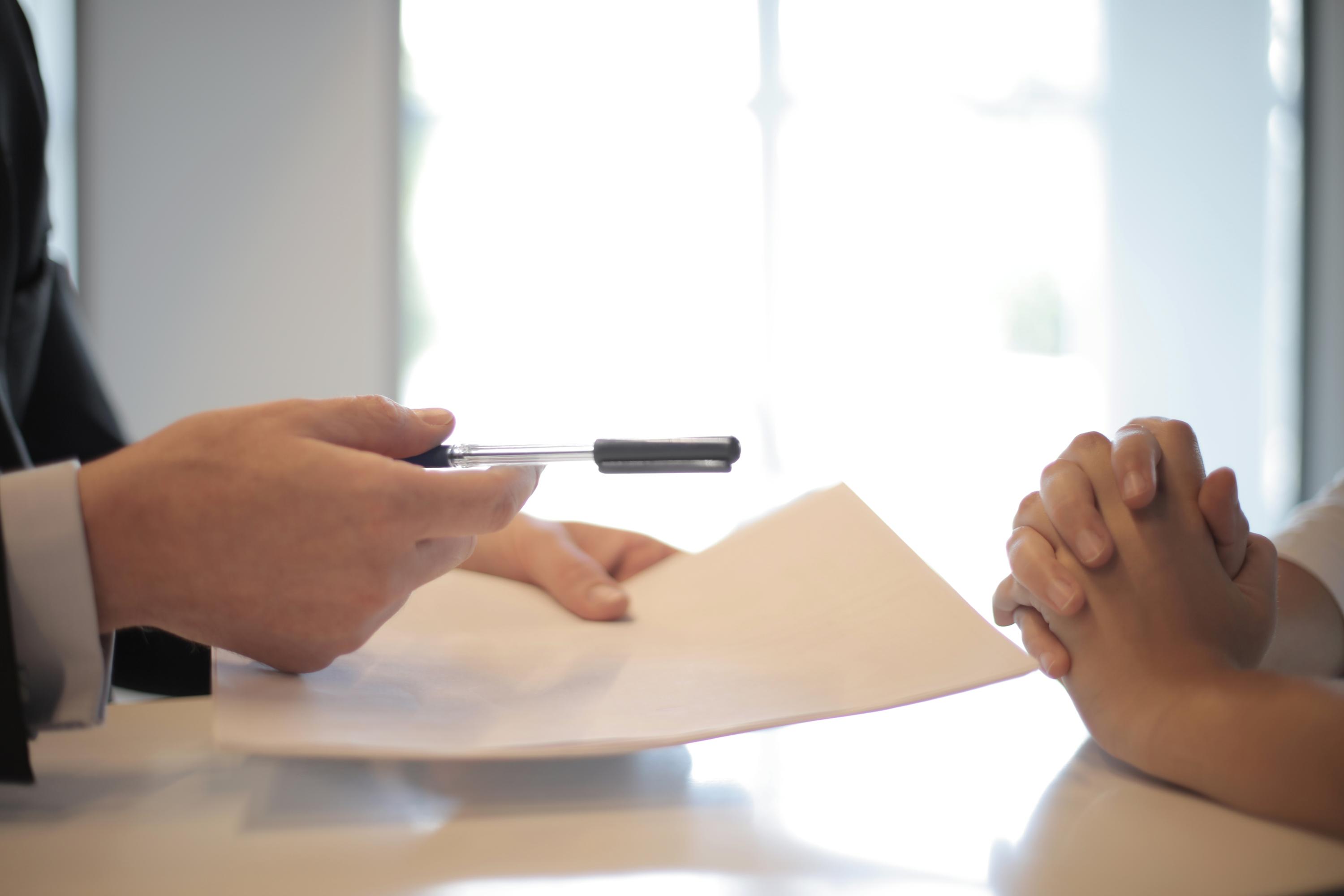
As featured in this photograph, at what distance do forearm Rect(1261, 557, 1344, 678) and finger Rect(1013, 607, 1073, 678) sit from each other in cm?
14

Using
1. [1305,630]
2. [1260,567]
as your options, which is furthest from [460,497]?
[1305,630]

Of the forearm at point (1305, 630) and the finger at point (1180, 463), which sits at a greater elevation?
the finger at point (1180, 463)

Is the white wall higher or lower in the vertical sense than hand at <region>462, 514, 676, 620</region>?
higher

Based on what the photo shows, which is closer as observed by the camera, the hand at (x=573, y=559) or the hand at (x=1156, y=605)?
the hand at (x=1156, y=605)

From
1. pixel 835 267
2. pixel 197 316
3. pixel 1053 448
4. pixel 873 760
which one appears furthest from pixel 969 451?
pixel 873 760

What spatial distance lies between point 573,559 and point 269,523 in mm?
208

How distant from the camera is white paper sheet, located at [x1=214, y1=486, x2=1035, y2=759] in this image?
0.94 feet

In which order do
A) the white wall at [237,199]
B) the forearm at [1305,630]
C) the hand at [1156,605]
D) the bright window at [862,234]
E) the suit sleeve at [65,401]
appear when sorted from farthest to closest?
the bright window at [862,234], the white wall at [237,199], the suit sleeve at [65,401], the forearm at [1305,630], the hand at [1156,605]

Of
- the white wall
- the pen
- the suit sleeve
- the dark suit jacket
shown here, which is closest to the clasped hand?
the pen

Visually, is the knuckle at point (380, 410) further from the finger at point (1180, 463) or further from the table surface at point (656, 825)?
the finger at point (1180, 463)

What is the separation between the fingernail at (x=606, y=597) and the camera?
0.45 meters

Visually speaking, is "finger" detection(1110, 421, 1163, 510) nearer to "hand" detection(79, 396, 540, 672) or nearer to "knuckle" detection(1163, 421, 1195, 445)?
"knuckle" detection(1163, 421, 1195, 445)

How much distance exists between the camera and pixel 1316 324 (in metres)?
2.86

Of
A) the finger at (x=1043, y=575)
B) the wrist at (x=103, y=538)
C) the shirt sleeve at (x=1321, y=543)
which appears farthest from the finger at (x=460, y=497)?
the shirt sleeve at (x=1321, y=543)
